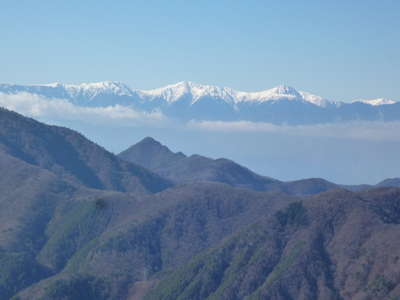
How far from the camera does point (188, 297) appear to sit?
170 meters

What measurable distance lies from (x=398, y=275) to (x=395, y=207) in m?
40.8

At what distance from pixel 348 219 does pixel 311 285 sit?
23158 millimetres

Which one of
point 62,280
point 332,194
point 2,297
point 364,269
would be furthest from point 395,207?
point 2,297

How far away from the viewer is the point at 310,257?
16788cm

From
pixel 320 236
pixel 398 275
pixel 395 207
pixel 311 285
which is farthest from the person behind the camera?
pixel 395 207

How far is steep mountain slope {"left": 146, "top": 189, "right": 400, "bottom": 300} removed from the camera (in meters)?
158

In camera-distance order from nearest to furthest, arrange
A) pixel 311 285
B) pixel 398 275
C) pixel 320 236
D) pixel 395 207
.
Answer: pixel 398 275
pixel 311 285
pixel 320 236
pixel 395 207

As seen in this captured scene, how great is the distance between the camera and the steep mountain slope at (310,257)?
518ft

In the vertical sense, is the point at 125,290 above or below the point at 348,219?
below

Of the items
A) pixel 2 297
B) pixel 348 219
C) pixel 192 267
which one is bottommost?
pixel 2 297

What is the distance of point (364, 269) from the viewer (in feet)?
517

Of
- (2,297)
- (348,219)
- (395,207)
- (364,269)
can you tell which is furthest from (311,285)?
(2,297)

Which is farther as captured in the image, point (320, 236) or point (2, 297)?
point (2, 297)

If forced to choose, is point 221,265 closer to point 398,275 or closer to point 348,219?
point 348,219
